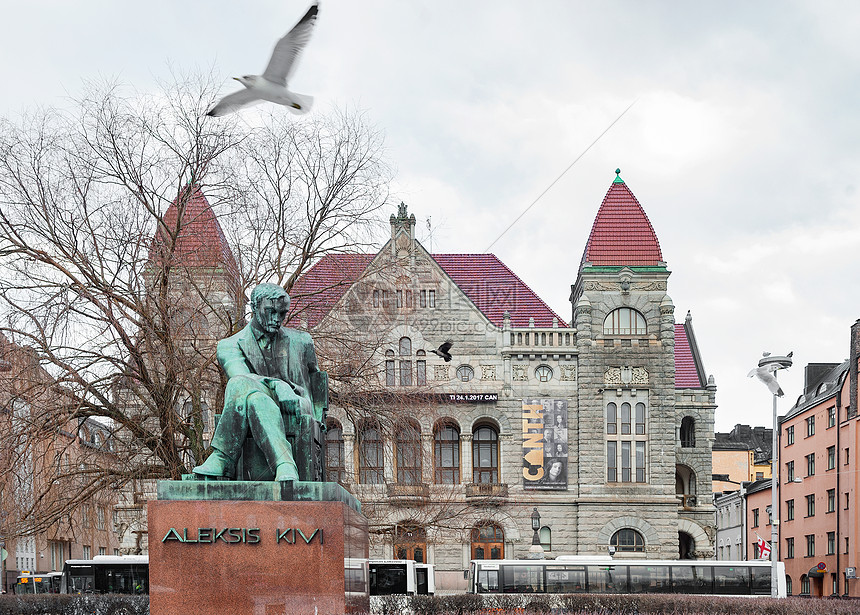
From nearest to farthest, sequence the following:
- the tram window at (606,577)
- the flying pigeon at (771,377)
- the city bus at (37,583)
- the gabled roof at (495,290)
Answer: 1. the flying pigeon at (771,377)
2. the tram window at (606,577)
3. the city bus at (37,583)
4. the gabled roof at (495,290)

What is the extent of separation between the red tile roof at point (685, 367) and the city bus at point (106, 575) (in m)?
31.0

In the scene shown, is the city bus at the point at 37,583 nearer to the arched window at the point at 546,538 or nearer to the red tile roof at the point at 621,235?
the arched window at the point at 546,538

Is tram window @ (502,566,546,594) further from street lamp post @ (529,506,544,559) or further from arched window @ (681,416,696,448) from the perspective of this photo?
arched window @ (681,416,696,448)

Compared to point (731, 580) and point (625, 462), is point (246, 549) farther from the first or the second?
point (625, 462)

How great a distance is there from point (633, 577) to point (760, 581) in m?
4.89

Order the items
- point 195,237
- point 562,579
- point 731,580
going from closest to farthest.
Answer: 1. point 195,237
2. point 731,580
3. point 562,579

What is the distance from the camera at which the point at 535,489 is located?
53969mm

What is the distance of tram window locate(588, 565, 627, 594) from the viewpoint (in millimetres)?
43094

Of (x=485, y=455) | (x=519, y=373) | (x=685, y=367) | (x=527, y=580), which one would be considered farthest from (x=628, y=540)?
(x=685, y=367)

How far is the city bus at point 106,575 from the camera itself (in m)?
41.8

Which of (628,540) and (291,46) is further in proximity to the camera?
(628,540)

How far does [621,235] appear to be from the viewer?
5638 cm

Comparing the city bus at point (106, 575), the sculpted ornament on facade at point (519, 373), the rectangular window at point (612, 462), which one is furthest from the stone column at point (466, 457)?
the city bus at point (106, 575)

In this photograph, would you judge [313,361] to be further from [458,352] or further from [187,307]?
[458,352]
